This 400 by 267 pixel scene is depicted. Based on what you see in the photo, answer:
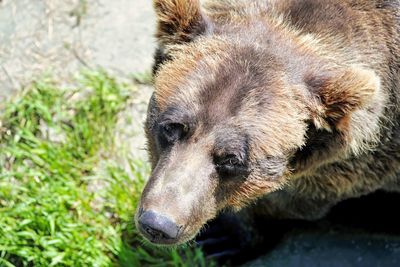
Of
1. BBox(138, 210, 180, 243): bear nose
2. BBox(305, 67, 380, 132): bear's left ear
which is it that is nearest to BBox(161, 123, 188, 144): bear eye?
BBox(138, 210, 180, 243): bear nose

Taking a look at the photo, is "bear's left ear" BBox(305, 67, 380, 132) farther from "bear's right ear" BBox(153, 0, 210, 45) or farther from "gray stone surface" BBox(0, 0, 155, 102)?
"gray stone surface" BBox(0, 0, 155, 102)

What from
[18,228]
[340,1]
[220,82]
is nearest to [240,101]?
[220,82]

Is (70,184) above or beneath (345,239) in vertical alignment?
above

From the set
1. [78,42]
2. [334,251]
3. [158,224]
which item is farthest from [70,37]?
[158,224]

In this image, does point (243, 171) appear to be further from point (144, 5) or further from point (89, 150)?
point (144, 5)

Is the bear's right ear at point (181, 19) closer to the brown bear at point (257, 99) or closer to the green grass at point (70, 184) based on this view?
the brown bear at point (257, 99)

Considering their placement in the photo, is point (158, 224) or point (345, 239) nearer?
point (158, 224)

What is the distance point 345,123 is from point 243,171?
639 mm

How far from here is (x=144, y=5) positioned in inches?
268

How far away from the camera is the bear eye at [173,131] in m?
4.23

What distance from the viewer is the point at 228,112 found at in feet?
13.7

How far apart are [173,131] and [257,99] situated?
1.55ft

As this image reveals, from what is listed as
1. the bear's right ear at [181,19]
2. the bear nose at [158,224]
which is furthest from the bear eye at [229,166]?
the bear's right ear at [181,19]

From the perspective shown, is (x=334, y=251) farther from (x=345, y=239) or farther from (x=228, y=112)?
(x=228, y=112)
